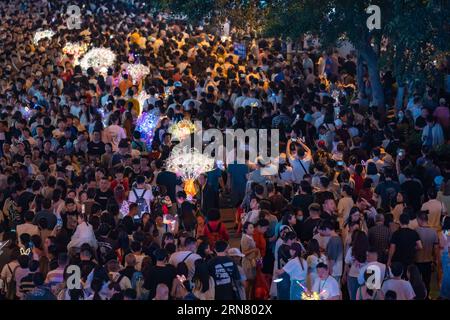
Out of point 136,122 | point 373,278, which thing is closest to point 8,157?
point 136,122

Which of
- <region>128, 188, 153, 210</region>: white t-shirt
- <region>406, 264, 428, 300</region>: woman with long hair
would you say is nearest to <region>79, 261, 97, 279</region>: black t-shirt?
<region>128, 188, 153, 210</region>: white t-shirt

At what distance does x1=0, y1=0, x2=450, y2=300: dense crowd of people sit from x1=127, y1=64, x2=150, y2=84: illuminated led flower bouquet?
28cm

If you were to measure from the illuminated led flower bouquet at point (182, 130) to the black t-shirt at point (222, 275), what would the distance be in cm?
743

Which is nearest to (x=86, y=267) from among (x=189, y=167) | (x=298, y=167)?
(x=189, y=167)

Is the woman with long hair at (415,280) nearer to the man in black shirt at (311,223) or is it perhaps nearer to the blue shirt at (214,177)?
the man in black shirt at (311,223)

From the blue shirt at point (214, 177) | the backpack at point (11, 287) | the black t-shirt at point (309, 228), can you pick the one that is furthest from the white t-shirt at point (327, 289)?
the blue shirt at point (214, 177)

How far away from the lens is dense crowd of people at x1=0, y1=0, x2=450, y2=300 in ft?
43.3

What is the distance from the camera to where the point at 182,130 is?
808 inches

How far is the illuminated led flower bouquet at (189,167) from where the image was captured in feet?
57.8

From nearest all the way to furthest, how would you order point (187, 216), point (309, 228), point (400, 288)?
1. point (400, 288)
2. point (309, 228)
3. point (187, 216)

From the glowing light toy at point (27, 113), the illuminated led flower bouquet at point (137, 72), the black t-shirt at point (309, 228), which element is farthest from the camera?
the illuminated led flower bouquet at point (137, 72)

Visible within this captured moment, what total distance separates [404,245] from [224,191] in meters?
6.26

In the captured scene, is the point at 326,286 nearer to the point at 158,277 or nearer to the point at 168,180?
the point at 158,277

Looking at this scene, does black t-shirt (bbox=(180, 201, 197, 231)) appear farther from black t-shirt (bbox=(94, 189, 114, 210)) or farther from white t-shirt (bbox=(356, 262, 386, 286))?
white t-shirt (bbox=(356, 262, 386, 286))
